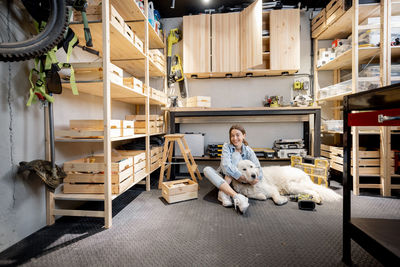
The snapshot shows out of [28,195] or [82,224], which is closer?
[28,195]

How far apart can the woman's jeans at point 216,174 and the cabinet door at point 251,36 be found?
1663 millimetres

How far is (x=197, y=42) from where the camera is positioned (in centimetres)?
344

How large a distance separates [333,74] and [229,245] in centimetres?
356

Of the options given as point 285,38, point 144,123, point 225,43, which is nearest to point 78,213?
point 144,123

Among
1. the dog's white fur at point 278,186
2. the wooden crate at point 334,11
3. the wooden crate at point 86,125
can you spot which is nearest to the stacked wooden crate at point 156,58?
the wooden crate at point 86,125

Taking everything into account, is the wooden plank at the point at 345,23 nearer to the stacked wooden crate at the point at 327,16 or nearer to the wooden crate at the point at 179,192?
the stacked wooden crate at the point at 327,16

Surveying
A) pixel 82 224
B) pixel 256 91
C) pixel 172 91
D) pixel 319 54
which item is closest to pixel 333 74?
pixel 319 54

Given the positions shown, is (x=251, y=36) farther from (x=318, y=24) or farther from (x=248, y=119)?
(x=248, y=119)

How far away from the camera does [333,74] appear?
354cm

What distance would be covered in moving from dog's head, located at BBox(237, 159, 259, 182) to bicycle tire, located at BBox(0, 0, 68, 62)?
197 centimetres

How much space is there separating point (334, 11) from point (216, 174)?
9.44 feet

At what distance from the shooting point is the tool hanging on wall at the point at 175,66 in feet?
12.0

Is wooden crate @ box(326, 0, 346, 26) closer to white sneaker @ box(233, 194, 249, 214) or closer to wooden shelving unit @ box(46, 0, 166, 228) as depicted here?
wooden shelving unit @ box(46, 0, 166, 228)

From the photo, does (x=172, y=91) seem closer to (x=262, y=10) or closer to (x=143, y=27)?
(x=143, y=27)
